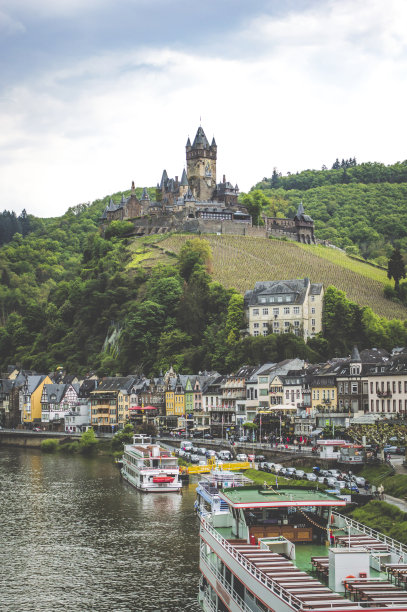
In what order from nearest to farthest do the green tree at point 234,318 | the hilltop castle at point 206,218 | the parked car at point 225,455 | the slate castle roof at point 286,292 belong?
the parked car at point 225,455 → the slate castle roof at point 286,292 → the green tree at point 234,318 → the hilltop castle at point 206,218

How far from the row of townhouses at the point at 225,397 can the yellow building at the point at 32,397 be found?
0.17 meters

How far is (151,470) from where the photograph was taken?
7625 centimetres

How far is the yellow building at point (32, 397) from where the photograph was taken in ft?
469

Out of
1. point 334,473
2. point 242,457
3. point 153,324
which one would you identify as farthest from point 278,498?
point 153,324

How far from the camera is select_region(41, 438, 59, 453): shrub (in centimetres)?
11686

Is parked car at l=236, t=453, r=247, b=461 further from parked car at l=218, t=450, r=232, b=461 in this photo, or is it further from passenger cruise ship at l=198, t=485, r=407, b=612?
passenger cruise ship at l=198, t=485, r=407, b=612

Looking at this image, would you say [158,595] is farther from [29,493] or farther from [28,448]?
[28,448]

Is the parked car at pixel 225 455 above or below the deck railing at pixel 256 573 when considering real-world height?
below

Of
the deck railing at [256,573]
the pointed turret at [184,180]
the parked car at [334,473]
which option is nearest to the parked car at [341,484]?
the parked car at [334,473]

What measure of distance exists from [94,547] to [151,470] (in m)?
23.3

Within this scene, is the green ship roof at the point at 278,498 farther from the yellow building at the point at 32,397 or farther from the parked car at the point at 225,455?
the yellow building at the point at 32,397

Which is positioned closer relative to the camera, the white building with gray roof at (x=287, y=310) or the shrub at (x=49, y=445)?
the shrub at (x=49, y=445)

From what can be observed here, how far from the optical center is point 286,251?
568ft

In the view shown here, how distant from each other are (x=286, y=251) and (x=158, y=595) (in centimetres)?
13510
